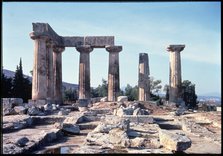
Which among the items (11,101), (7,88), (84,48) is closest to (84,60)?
(84,48)

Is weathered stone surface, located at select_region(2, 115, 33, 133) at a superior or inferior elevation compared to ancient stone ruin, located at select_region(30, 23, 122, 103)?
inferior

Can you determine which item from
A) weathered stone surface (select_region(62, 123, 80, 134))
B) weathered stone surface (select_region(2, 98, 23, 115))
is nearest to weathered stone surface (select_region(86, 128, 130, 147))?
weathered stone surface (select_region(62, 123, 80, 134))

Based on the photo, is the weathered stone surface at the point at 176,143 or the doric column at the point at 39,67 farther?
the doric column at the point at 39,67

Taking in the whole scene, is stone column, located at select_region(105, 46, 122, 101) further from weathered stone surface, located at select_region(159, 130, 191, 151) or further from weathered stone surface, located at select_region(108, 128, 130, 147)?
weathered stone surface, located at select_region(159, 130, 191, 151)

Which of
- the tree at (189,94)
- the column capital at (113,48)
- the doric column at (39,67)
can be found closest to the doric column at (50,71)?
the doric column at (39,67)

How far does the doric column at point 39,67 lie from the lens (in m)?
26.1

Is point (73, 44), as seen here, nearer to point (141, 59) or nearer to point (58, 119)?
point (141, 59)

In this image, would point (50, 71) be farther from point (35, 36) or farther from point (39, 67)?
point (35, 36)

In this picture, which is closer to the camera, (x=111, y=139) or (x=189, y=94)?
(x=111, y=139)

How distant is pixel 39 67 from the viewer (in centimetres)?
2641

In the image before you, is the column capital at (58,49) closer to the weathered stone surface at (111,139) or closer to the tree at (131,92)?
the weathered stone surface at (111,139)

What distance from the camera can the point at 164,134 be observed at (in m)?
9.05

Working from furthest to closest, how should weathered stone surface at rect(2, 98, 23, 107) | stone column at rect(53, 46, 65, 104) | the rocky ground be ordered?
stone column at rect(53, 46, 65, 104) < weathered stone surface at rect(2, 98, 23, 107) < the rocky ground

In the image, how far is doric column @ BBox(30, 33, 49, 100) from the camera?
26.1m
